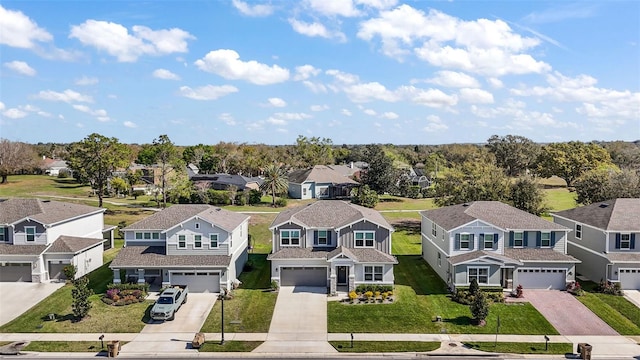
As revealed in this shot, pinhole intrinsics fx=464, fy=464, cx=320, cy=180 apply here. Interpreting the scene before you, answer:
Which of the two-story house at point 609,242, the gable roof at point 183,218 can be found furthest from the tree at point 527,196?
the gable roof at point 183,218

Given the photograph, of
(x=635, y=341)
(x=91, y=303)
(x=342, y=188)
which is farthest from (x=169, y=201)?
(x=635, y=341)

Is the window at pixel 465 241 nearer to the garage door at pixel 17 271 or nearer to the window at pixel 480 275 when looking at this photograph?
the window at pixel 480 275

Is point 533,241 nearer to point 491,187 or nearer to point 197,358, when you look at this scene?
point 491,187

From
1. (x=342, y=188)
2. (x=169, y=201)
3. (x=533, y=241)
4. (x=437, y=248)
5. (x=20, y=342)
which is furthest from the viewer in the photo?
(x=342, y=188)

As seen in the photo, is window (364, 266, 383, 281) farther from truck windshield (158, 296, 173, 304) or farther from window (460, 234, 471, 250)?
truck windshield (158, 296, 173, 304)

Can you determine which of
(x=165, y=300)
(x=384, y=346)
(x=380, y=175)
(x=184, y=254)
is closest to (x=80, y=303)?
(x=165, y=300)

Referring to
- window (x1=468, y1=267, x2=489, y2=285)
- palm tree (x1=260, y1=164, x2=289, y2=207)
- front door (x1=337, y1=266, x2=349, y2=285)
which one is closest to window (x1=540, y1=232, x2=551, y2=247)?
window (x1=468, y1=267, x2=489, y2=285)
